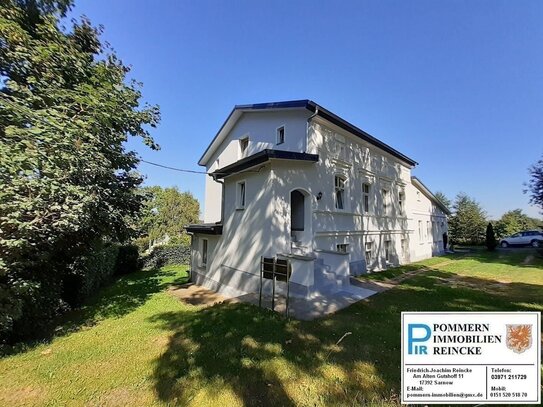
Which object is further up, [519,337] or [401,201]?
[401,201]

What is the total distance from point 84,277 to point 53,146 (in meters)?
8.14

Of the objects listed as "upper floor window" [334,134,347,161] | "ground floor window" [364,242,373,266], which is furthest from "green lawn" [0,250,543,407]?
"upper floor window" [334,134,347,161]

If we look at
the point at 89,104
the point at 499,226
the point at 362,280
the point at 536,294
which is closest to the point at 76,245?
the point at 89,104

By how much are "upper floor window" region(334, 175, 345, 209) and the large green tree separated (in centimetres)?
768

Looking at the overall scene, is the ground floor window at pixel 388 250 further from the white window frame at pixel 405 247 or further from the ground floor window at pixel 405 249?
the ground floor window at pixel 405 249

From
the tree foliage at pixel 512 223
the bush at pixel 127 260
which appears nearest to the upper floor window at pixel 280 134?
the bush at pixel 127 260

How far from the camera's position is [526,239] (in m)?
29.5

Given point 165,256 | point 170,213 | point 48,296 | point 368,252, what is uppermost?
point 170,213

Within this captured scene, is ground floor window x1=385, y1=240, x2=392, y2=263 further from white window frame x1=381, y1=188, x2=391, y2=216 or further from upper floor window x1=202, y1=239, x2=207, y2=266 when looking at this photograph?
Answer: upper floor window x1=202, y1=239, x2=207, y2=266

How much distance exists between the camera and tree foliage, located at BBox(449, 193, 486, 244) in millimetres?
34875

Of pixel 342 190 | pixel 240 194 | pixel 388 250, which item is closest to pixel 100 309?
pixel 240 194

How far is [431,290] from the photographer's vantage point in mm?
9797

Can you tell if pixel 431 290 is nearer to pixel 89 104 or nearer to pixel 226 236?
pixel 226 236

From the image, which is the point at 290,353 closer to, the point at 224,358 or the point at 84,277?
the point at 224,358
